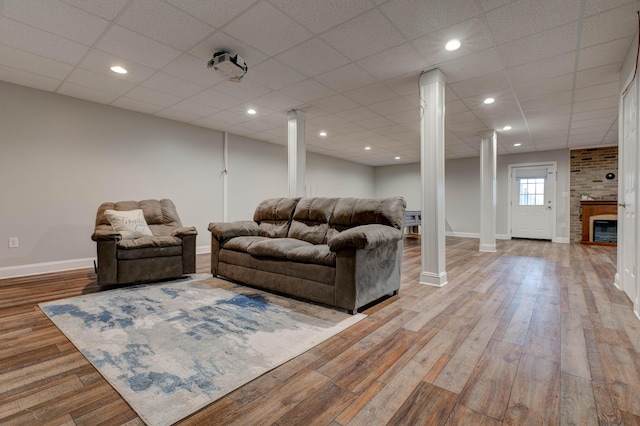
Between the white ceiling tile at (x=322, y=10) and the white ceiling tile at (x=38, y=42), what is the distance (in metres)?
2.12

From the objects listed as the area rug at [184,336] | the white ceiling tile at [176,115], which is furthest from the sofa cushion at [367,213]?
the white ceiling tile at [176,115]

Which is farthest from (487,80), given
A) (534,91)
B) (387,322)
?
(387,322)

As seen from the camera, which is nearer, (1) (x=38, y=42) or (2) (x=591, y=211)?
(1) (x=38, y=42)

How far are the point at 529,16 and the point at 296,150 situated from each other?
125 inches

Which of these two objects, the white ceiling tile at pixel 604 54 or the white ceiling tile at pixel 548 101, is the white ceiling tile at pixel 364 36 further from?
the white ceiling tile at pixel 548 101

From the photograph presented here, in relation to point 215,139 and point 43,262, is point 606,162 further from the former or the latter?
point 43,262

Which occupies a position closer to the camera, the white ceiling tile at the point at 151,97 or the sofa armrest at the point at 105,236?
the sofa armrest at the point at 105,236

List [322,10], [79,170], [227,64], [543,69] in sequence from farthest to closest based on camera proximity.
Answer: [79,170]
[543,69]
[227,64]
[322,10]

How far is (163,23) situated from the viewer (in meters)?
2.47

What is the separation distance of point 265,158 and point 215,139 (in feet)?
4.25

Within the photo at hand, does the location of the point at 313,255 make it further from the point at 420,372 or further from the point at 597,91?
the point at 597,91

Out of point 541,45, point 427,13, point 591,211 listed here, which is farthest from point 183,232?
point 591,211

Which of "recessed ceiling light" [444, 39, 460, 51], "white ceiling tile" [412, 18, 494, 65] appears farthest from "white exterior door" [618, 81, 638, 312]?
"recessed ceiling light" [444, 39, 460, 51]

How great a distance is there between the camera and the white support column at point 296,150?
4.70m
